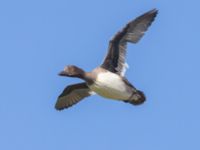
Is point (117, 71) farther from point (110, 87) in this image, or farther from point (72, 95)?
point (72, 95)

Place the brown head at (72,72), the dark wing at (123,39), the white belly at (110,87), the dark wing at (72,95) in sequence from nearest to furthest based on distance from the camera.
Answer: the white belly at (110,87)
the brown head at (72,72)
the dark wing at (123,39)
the dark wing at (72,95)

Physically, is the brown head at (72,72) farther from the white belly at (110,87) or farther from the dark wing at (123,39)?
the dark wing at (123,39)

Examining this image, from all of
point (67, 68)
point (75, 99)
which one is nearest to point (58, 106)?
point (75, 99)

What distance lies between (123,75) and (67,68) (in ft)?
4.57

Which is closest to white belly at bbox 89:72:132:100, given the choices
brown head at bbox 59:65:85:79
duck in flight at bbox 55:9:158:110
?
duck in flight at bbox 55:9:158:110

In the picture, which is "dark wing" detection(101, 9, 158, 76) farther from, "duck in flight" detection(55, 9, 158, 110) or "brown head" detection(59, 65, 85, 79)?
"brown head" detection(59, 65, 85, 79)

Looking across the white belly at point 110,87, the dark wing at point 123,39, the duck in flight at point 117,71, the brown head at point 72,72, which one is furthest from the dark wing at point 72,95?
the white belly at point 110,87

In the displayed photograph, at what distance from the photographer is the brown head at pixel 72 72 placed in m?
21.4

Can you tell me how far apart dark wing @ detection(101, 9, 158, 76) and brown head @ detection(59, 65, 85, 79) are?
72 cm

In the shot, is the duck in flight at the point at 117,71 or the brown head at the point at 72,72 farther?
the brown head at the point at 72,72

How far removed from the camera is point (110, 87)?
21047 mm

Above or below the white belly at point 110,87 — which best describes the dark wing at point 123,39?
above

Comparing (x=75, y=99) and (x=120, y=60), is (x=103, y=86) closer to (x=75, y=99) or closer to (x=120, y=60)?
(x=120, y=60)

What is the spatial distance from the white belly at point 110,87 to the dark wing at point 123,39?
656 millimetres
